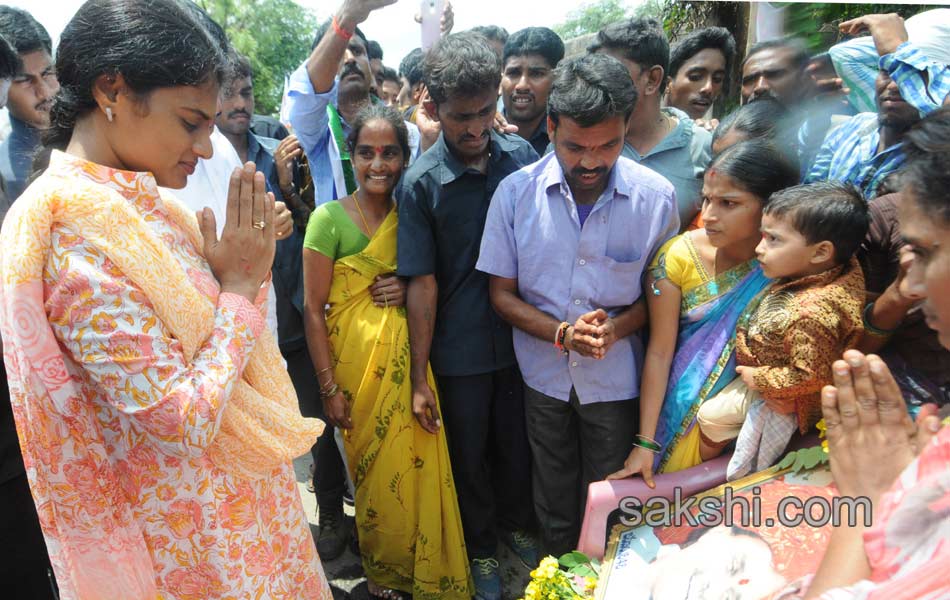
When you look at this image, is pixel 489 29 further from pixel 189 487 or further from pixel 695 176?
pixel 189 487

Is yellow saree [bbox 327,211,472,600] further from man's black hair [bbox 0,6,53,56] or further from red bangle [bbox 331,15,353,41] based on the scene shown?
man's black hair [bbox 0,6,53,56]

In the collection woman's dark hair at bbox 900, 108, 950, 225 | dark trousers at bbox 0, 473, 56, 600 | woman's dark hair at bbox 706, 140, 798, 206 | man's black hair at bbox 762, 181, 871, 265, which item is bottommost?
dark trousers at bbox 0, 473, 56, 600

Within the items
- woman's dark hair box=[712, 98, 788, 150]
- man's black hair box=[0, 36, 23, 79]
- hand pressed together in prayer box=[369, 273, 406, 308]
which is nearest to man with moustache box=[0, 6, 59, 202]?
man's black hair box=[0, 36, 23, 79]

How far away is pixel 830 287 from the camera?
1723 mm

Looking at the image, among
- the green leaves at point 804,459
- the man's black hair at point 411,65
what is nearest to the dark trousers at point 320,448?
the green leaves at point 804,459

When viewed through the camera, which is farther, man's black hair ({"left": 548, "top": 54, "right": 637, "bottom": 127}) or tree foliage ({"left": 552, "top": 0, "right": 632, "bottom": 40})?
tree foliage ({"left": 552, "top": 0, "right": 632, "bottom": 40})

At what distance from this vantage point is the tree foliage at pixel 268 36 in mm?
22672

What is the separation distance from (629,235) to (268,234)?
46.9 inches

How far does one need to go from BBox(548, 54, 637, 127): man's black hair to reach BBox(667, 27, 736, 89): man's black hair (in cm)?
177

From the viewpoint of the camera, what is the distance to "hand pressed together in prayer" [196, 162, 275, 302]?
1.50 m

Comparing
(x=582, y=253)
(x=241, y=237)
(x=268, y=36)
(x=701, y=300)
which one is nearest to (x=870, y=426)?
(x=701, y=300)

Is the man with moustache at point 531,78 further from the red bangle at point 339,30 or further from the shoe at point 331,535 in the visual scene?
the shoe at point 331,535

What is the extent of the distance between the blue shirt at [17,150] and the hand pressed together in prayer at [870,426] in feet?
9.46

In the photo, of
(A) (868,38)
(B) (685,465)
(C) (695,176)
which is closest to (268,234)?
(B) (685,465)
